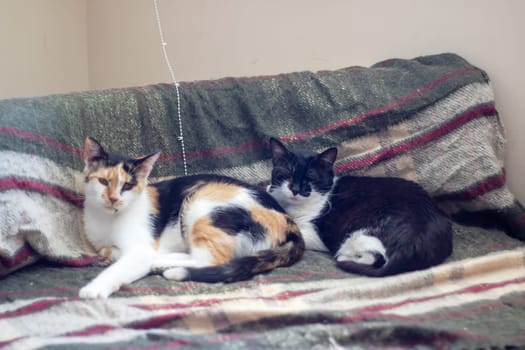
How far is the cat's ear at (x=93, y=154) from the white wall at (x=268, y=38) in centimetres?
93

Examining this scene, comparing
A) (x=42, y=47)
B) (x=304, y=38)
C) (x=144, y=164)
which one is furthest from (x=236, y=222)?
(x=42, y=47)

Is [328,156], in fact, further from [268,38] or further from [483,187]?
[268,38]

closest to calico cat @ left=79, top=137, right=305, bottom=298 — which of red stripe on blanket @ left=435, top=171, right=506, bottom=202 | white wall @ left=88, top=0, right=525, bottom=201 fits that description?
red stripe on blanket @ left=435, top=171, right=506, bottom=202

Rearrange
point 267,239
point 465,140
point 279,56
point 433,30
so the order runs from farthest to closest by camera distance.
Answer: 1. point 279,56
2. point 433,30
3. point 465,140
4. point 267,239

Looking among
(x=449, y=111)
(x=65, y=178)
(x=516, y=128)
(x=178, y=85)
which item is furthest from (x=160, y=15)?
(x=516, y=128)

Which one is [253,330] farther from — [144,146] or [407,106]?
[407,106]

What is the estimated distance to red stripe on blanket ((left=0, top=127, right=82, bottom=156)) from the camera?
57.8 inches

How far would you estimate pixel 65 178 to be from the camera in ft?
5.17

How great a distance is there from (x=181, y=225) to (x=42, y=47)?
1281mm

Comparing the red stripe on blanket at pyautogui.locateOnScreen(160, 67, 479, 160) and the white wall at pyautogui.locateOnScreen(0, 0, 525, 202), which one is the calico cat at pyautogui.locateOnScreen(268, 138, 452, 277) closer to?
the red stripe on blanket at pyautogui.locateOnScreen(160, 67, 479, 160)

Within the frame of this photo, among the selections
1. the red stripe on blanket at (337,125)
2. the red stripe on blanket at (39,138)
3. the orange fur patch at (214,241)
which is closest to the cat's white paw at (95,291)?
the orange fur patch at (214,241)

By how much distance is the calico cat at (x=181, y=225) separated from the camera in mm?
1429

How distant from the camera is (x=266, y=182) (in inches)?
72.5

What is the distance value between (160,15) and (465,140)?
1514 millimetres
